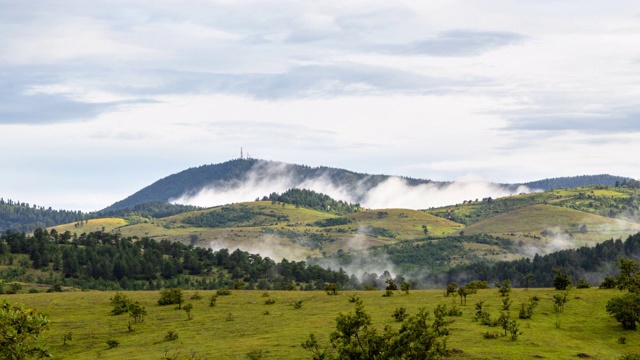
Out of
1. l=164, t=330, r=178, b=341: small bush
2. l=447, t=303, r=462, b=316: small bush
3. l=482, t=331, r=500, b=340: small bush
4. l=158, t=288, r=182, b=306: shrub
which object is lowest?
l=164, t=330, r=178, b=341: small bush

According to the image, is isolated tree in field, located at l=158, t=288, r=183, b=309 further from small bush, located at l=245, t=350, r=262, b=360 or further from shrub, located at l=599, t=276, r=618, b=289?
shrub, located at l=599, t=276, r=618, b=289

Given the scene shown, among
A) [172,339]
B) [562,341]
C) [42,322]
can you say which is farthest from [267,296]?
[42,322]

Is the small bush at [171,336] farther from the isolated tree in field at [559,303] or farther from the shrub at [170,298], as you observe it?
the isolated tree in field at [559,303]

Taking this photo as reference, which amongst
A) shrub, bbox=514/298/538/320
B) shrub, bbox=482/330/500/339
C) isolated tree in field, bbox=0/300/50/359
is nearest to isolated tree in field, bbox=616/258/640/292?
shrub, bbox=514/298/538/320

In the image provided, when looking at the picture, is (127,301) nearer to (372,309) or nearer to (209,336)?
(209,336)

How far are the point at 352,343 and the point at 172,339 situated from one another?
126 ft

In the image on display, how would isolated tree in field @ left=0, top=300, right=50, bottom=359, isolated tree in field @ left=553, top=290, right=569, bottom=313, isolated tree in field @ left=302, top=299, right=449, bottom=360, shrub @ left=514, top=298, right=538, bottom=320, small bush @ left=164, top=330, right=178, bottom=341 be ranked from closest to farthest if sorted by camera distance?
isolated tree in field @ left=0, top=300, right=50, bottom=359, isolated tree in field @ left=302, top=299, right=449, bottom=360, small bush @ left=164, top=330, right=178, bottom=341, shrub @ left=514, top=298, right=538, bottom=320, isolated tree in field @ left=553, top=290, right=569, bottom=313

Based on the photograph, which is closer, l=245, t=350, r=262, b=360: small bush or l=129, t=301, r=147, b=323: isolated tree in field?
l=245, t=350, r=262, b=360: small bush

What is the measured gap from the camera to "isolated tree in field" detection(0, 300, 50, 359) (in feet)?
122

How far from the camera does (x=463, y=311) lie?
87.9 meters

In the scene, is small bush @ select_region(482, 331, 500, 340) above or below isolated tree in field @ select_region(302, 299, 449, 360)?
below

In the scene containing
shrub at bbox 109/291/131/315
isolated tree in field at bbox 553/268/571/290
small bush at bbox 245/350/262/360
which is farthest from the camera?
isolated tree in field at bbox 553/268/571/290

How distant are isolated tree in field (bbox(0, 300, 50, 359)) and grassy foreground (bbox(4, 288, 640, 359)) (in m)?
27.1

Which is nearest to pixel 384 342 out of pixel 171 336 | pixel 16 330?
pixel 16 330
